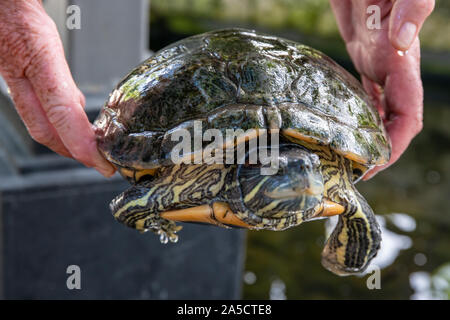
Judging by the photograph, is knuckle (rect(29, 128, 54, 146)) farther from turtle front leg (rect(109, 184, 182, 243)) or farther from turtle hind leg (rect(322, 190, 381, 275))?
turtle hind leg (rect(322, 190, 381, 275))

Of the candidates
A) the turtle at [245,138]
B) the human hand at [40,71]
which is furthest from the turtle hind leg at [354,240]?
the human hand at [40,71]

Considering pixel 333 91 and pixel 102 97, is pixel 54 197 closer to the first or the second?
pixel 102 97

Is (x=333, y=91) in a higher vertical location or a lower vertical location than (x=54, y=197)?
higher

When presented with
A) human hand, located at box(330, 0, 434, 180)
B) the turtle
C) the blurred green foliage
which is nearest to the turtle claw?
the turtle

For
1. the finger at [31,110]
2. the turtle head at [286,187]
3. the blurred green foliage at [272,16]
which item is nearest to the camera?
the turtle head at [286,187]

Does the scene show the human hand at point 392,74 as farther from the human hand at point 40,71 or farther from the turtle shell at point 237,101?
the human hand at point 40,71

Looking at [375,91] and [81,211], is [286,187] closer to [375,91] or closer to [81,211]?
[375,91]

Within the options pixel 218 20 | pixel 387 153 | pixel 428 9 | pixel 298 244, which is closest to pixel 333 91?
pixel 387 153

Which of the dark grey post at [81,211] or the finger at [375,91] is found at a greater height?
the finger at [375,91]
